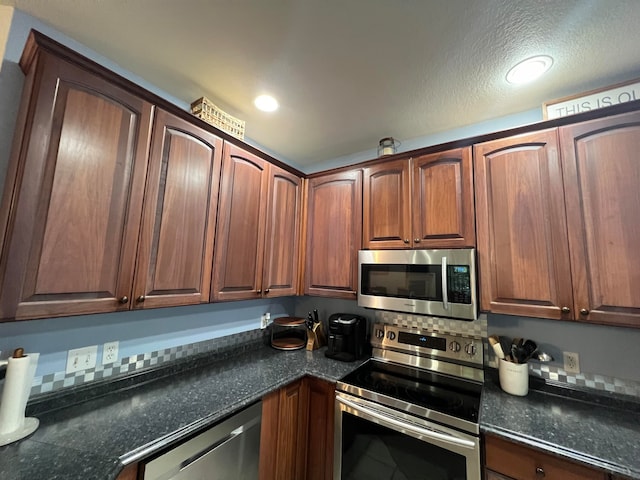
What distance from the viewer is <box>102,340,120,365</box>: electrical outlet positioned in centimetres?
127

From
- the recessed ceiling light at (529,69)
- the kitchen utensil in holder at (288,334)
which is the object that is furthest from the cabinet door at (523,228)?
the kitchen utensil in holder at (288,334)

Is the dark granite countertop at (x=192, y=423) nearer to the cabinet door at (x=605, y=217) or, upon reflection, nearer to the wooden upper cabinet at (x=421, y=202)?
the cabinet door at (x=605, y=217)

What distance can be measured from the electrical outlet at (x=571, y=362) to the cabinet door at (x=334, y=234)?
3.99ft

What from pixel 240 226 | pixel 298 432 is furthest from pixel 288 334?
pixel 240 226

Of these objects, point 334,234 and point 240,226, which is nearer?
point 240,226

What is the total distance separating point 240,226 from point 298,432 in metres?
1.30

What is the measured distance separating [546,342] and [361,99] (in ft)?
5.86

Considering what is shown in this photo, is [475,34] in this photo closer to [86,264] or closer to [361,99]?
[361,99]

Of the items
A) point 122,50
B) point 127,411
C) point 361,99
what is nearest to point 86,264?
point 127,411

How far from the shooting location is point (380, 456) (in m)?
1.33

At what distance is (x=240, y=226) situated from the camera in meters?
1.65

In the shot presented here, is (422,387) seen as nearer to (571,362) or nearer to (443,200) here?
(571,362)

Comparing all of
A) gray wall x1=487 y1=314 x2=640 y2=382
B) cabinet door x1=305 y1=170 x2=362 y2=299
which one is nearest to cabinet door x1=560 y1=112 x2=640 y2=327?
gray wall x1=487 y1=314 x2=640 y2=382

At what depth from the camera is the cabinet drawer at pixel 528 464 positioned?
95 centimetres
